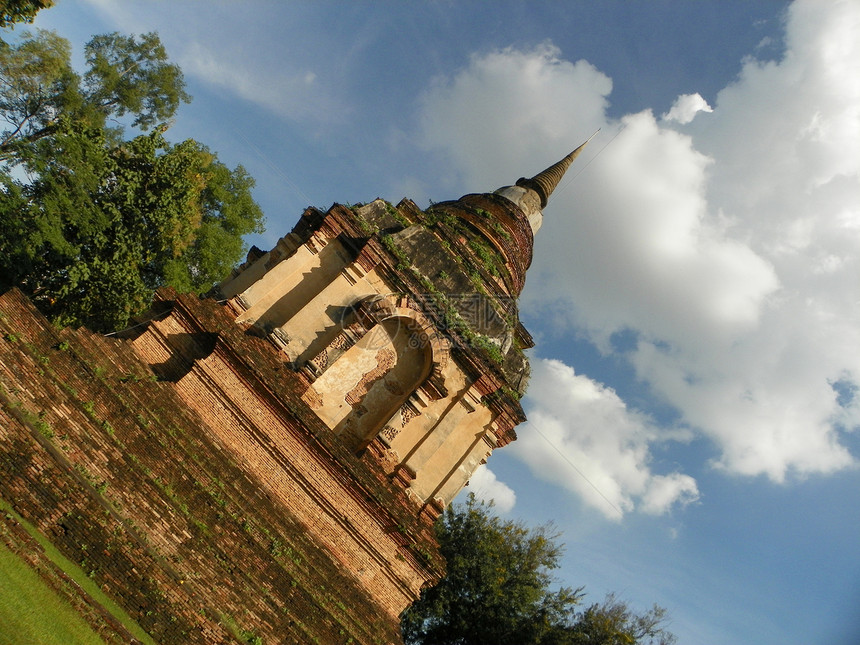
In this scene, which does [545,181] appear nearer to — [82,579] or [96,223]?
[96,223]

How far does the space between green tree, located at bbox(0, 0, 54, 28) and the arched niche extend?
11.1 meters

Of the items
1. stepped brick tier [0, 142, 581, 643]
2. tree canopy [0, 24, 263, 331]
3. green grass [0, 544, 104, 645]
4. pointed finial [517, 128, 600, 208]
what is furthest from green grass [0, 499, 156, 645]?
pointed finial [517, 128, 600, 208]

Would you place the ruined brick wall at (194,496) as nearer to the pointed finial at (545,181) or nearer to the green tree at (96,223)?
the green tree at (96,223)

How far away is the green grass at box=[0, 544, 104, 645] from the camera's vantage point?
6074 millimetres

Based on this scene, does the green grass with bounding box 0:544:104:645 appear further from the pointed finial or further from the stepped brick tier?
the pointed finial

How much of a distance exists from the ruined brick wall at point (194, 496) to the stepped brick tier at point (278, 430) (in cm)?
3

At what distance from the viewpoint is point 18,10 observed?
40.2 feet

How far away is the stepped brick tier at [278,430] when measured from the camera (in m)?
7.95

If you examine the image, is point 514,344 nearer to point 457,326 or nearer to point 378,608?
point 457,326

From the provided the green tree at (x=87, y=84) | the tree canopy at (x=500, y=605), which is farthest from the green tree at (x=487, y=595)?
the green tree at (x=87, y=84)

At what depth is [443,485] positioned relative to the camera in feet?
42.1

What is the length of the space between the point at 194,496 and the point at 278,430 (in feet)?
7.20

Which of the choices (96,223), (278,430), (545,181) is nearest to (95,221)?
(96,223)

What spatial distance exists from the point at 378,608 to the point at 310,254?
26.8 feet
